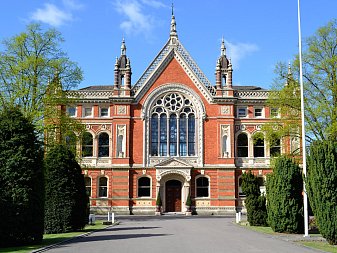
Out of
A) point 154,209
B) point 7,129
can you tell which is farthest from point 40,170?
point 154,209

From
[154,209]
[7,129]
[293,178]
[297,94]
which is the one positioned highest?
[297,94]

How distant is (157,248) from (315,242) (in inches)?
311

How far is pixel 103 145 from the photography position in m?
52.1

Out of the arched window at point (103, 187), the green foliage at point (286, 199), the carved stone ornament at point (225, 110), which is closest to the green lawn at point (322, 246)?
the green foliage at point (286, 199)

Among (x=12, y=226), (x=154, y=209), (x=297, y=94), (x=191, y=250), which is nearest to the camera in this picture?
(x=191, y=250)

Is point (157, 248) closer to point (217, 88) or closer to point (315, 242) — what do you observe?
point (315, 242)

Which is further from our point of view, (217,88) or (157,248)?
(217,88)

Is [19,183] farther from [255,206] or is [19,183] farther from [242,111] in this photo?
[242,111]

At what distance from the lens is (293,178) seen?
26266 mm

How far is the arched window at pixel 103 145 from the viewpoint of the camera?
52094mm

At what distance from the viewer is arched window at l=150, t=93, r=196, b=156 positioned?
51.3 meters

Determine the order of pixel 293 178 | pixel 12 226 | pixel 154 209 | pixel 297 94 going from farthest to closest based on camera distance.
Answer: pixel 154 209 < pixel 297 94 < pixel 293 178 < pixel 12 226

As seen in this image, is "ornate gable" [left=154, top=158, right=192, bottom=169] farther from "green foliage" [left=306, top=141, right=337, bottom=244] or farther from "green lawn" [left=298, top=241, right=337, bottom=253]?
"green foliage" [left=306, top=141, right=337, bottom=244]

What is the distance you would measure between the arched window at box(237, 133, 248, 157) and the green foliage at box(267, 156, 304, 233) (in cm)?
2557
